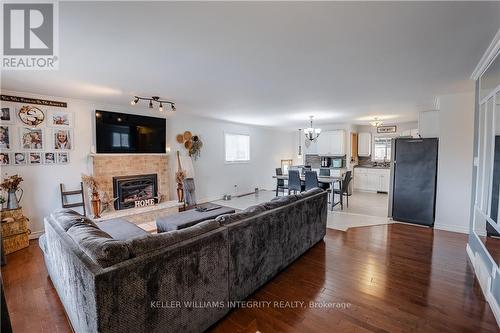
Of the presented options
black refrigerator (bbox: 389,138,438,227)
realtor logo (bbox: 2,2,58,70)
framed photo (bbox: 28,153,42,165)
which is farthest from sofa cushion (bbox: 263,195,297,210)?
framed photo (bbox: 28,153,42,165)

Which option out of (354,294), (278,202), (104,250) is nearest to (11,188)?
(104,250)

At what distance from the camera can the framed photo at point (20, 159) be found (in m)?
3.68

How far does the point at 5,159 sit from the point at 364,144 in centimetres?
940

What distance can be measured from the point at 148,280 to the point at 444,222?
16.5 feet

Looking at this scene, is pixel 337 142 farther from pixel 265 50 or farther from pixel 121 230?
pixel 121 230

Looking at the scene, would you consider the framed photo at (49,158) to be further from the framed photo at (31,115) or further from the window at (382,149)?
the window at (382,149)

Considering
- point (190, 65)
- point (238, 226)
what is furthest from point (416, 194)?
point (190, 65)

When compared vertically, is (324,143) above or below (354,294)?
above

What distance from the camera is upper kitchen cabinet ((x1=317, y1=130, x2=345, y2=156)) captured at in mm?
7828

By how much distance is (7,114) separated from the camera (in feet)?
11.8

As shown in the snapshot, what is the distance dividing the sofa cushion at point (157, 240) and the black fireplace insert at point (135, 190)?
3.69 metres

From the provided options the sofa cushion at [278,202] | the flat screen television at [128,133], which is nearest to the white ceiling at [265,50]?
the flat screen television at [128,133]

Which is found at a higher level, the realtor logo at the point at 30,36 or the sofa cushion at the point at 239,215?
the realtor logo at the point at 30,36

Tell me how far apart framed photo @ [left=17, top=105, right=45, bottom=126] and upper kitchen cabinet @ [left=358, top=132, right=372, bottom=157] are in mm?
8869
